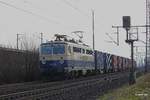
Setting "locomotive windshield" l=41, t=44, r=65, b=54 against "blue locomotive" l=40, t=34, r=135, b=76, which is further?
"locomotive windshield" l=41, t=44, r=65, b=54

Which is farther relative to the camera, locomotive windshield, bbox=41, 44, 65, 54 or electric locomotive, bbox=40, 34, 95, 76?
locomotive windshield, bbox=41, 44, 65, 54

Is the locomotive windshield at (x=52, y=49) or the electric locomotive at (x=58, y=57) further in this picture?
the locomotive windshield at (x=52, y=49)

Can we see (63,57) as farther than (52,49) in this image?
No

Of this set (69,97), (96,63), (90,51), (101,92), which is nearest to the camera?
(69,97)

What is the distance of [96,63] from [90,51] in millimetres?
4288

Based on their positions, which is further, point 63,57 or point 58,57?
point 58,57

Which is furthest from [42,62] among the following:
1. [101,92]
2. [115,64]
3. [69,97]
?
[115,64]

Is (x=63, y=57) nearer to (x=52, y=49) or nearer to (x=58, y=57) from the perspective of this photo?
(x=58, y=57)

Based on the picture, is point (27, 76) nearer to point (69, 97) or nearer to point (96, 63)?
point (96, 63)

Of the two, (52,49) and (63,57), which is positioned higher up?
(52,49)

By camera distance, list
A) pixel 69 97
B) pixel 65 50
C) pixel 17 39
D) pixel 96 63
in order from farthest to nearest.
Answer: pixel 17 39, pixel 96 63, pixel 65 50, pixel 69 97

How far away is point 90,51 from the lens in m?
48.1

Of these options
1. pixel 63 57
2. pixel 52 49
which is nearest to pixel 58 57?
pixel 63 57

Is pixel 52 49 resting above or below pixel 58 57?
above
